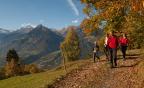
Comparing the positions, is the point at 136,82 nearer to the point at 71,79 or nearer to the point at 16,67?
the point at 71,79

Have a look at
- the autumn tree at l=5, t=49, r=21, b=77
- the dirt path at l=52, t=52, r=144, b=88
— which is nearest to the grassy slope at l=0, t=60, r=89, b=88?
the dirt path at l=52, t=52, r=144, b=88

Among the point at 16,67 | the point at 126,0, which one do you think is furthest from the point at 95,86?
the point at 16,67

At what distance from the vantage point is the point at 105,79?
82.0 feet

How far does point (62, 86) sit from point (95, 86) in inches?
116

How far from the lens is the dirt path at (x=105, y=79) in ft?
73.9

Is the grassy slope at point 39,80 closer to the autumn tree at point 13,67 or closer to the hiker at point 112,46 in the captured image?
the hiker at point 112,46

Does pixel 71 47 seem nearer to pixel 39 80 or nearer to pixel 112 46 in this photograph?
pixel 39 80

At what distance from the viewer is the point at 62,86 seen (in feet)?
81.8

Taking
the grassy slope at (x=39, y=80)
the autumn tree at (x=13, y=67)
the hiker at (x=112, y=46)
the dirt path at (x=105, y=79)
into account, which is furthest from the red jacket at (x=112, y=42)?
the autumn tree at (x=13, y=67)

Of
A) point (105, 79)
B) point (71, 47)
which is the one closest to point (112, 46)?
point (105, 79)

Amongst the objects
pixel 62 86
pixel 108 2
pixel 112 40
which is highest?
pixel 108 2

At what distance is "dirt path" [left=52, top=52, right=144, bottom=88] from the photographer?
22.5 meters

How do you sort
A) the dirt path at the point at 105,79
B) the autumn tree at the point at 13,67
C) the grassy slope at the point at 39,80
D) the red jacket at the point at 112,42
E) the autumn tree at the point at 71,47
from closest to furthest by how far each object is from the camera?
1. the dirt path at the point at 105,79
2. the grassy slope at the point at 39,80
3. the red jacket at the point at 112,42
4. the autumn tree at the point at 13,67
5. the autumn tree at the point at 71,47

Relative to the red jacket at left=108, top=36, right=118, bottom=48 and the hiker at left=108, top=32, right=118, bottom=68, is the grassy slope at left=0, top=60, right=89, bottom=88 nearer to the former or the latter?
the hiker at left=108, top=32, right=118, bottom=68
